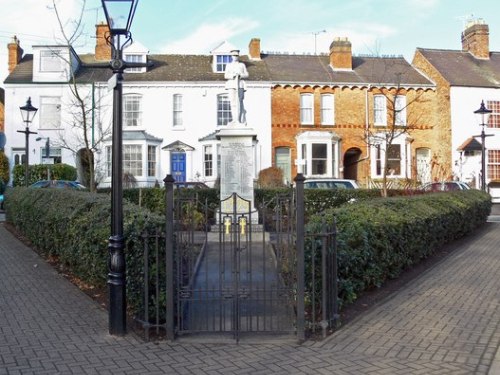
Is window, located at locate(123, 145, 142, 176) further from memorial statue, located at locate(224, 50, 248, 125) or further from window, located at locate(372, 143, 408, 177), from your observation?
memorial statue, located at locate(224, 50, 248, 125)

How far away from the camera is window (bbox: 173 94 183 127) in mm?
30750

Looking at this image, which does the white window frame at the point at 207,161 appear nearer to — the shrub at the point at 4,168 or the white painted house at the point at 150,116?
the white painted house at the point at 150,116

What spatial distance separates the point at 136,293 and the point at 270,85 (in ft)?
85.9

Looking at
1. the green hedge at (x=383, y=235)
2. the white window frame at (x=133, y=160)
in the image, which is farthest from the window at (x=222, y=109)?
the green hedge at (x=383, y=235)

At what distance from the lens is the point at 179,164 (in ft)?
100

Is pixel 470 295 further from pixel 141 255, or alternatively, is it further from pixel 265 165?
pixel 265 165

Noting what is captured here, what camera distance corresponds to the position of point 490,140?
3322 cm

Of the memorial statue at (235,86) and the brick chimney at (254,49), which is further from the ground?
the brick chimney at (254,49)

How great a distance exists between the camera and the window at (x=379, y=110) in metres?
32.4

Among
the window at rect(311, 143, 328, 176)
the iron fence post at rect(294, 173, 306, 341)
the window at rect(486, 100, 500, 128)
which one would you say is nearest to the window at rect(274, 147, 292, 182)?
the window at rect(311, 143, 328, 176)

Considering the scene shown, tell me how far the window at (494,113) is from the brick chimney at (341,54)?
376 inches

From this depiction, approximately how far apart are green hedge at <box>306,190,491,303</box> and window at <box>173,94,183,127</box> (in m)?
20.8

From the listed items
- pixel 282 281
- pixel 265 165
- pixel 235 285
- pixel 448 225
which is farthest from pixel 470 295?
pixel 265 165

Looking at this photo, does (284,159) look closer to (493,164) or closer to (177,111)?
(177,111)
